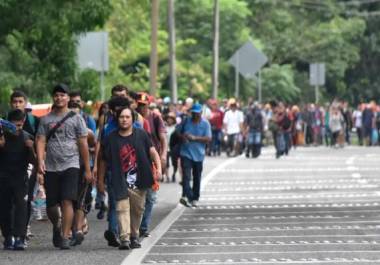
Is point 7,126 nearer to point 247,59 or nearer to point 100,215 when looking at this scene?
point 100,215

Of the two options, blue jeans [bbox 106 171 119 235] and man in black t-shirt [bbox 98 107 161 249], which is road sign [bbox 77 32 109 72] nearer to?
blue jeans [bbox 106 171 119 235]

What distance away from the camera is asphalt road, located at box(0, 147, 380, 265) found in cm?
1586

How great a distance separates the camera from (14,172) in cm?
1756

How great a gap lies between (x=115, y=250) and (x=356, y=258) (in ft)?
9.22

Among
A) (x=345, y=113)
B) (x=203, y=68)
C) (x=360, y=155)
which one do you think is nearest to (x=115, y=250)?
(x=360, y=155)

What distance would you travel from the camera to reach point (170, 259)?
15.7m

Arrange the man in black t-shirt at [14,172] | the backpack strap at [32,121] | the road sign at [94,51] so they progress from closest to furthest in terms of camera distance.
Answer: the man in black t-shirt at [14,172] < the backpack strap at [32,121] < the road sign at [94,51]

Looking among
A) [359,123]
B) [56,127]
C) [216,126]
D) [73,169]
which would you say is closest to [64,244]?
[73,169]

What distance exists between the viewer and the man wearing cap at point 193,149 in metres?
24.6

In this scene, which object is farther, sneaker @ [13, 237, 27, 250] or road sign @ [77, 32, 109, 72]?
road sign @ [77, 32, 109, 72]

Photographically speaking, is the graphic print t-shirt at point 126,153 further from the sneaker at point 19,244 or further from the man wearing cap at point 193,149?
the man wearing cap at point 193,149

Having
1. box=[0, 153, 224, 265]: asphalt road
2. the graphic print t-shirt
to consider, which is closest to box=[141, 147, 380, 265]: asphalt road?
box=[0, 153, 224, 265]: asphalt road

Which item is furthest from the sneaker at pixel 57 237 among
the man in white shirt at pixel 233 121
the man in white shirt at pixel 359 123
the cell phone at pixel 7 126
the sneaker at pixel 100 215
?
the man in white shirt at pixel 359 123

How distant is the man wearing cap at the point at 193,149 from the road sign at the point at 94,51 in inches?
307
